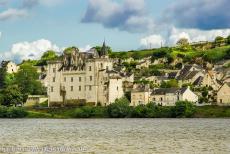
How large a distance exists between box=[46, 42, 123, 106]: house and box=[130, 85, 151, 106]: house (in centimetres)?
368

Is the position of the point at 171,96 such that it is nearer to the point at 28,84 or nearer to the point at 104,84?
the point at 104,84

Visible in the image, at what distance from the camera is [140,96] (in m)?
122

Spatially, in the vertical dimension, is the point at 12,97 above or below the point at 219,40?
below

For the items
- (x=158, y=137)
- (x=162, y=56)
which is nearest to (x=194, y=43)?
(x=162, y=56)

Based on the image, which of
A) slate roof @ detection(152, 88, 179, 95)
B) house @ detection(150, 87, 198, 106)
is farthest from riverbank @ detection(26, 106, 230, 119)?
slate roof @ detection(152, 88, 179, 95)

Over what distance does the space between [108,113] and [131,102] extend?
40.8 feet

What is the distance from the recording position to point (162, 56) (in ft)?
573

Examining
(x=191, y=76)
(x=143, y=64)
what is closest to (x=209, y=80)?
(x=191, y=76)

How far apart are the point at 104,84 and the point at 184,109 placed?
26844 mm

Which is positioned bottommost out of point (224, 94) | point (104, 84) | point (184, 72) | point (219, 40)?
point (224, 94)

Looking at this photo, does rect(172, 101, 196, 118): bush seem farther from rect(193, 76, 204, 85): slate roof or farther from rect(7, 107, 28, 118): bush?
rect(193, 76, 204, 85): slate roof

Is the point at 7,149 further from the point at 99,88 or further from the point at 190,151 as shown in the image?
the point at 99,88

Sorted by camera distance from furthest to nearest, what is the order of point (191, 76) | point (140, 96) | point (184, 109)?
point (191, 76), point (140, 96), point (184, 109)

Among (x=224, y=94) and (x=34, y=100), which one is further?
(x=34, y=100)
